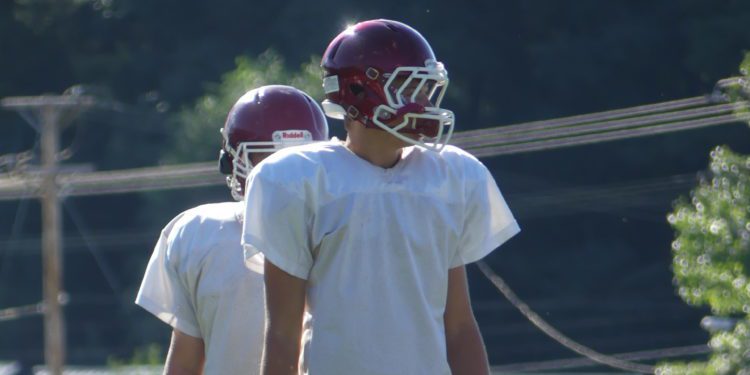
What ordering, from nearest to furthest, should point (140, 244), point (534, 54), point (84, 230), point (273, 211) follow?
point (273, 211) < point (534, 54) < point (140, 244) < point (84, 230)

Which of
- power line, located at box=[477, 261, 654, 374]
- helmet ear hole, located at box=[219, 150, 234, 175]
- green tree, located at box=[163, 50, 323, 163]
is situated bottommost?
power line, located at box=[477, 261, 654, 374]

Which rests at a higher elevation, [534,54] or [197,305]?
[534,54]

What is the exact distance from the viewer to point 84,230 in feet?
135

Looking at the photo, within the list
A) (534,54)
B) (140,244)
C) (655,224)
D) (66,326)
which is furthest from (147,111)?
(655,224)

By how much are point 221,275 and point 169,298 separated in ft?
0.49

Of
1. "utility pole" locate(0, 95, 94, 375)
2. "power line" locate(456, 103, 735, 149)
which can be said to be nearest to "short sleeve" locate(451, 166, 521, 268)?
"power line" locate(456, 103, 735, 149)

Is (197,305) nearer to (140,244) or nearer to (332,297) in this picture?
(332,297)

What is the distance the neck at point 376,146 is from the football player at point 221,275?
0.55 metres

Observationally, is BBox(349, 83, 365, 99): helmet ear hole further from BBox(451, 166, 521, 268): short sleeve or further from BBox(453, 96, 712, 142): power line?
BBox(453, 96, 712, 142): power line

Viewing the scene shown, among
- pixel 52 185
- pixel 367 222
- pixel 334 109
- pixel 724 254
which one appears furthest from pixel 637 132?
pixel 367 222

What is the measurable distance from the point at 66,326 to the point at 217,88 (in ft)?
29.4

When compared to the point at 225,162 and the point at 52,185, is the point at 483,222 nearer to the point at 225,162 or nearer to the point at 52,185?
the point at 225,162

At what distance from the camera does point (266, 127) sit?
3.49m

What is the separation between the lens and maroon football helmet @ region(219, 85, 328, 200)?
3482 mm
